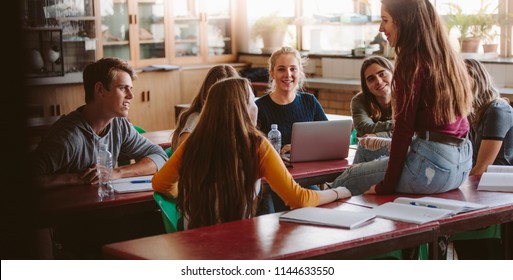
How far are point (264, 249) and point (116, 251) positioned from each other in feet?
1.41

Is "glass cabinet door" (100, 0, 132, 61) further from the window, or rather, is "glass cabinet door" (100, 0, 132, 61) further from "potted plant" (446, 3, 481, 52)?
"potted plant" (446, 3, 481, 52)

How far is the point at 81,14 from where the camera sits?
7574 mm

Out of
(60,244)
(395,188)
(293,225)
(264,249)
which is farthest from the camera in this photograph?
(60,244)

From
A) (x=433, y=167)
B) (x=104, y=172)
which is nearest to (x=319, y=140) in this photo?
(x=433, y=167)

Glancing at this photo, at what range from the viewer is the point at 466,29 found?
21.3 ft

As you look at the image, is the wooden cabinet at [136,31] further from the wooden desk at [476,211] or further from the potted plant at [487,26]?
the wooden desk at [476,211]

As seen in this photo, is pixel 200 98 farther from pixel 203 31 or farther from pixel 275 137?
pixel 203 31

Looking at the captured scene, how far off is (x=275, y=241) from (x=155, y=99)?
633 centimetres

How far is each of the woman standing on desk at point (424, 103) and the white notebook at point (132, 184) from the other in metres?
0.99

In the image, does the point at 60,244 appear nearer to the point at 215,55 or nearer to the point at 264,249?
the point at 264,249

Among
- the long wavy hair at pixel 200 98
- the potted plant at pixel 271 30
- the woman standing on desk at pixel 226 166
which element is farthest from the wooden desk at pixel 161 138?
the potted plant at pixel 271 30

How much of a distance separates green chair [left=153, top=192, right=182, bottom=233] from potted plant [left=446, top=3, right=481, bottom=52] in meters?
4.70

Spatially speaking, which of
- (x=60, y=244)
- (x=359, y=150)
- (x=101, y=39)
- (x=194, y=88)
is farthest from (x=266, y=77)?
(x=60, y=244)

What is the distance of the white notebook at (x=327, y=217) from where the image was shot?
2193mm
